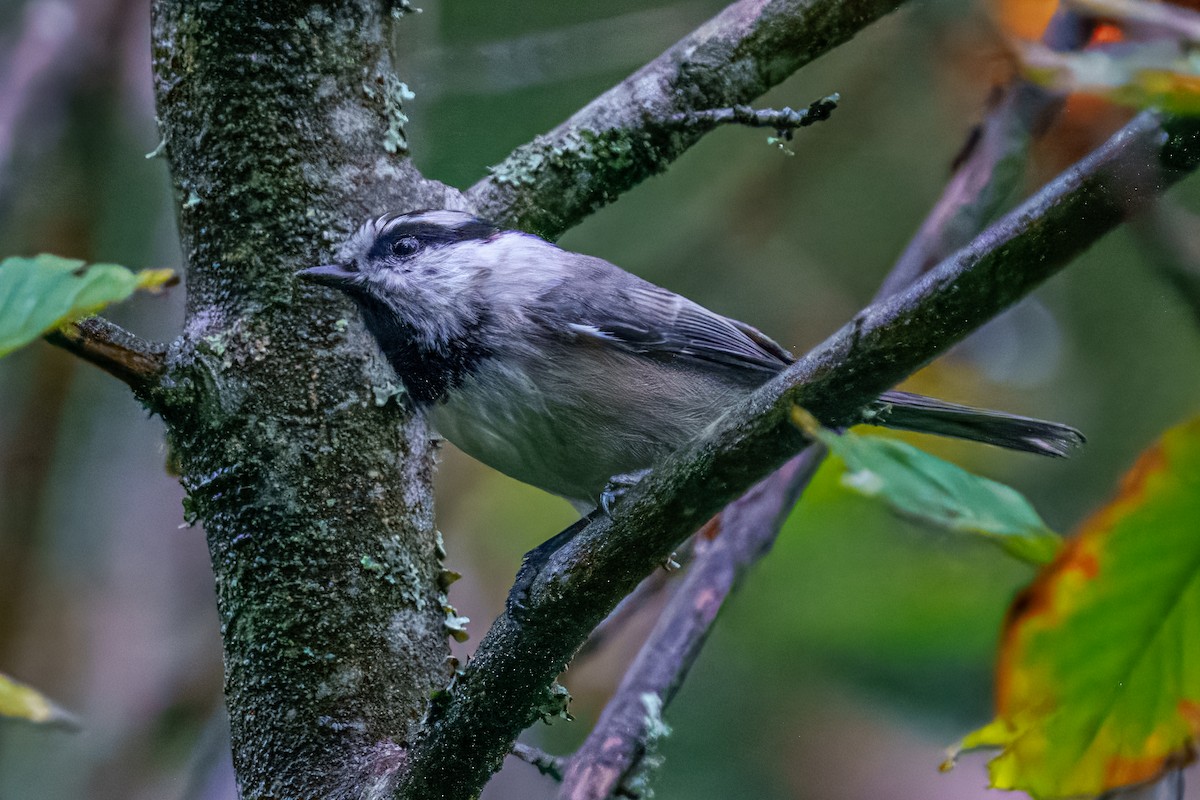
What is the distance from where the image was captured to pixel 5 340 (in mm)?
907

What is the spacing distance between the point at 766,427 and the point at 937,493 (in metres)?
0.36

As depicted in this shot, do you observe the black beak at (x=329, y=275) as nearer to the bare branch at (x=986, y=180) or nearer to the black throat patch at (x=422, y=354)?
the black throat patch at (x=422, y=354)

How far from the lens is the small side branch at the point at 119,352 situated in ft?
5.22

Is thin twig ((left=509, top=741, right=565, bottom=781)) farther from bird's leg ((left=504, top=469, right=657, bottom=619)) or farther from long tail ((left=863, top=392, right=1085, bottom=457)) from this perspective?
long tail ((left=863, top=392, right=1085, bottom=457))

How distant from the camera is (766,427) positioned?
1188mm

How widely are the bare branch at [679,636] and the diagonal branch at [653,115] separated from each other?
748 millimetres

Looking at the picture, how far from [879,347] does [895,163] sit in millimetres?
3745

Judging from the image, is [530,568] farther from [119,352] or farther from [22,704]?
[22,704]

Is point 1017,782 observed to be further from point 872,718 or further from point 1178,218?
point 872,718

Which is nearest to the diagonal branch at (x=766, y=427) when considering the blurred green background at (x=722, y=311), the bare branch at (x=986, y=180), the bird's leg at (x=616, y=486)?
the bird's leg at (x=616, y=486)

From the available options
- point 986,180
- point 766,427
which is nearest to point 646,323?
point 766,427

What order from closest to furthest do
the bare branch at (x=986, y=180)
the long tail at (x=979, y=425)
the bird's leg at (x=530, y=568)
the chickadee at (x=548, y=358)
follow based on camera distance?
the bird's leg at (x=530, y=568)
the long tail at (x=979, y=425)
the chickadee at (x=548, y=358)
the bare branch at (x=986, y=180)

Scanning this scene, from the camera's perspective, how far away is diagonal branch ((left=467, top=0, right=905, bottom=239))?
217 cm

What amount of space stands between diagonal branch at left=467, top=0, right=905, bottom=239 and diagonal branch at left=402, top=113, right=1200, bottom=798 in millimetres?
1023
